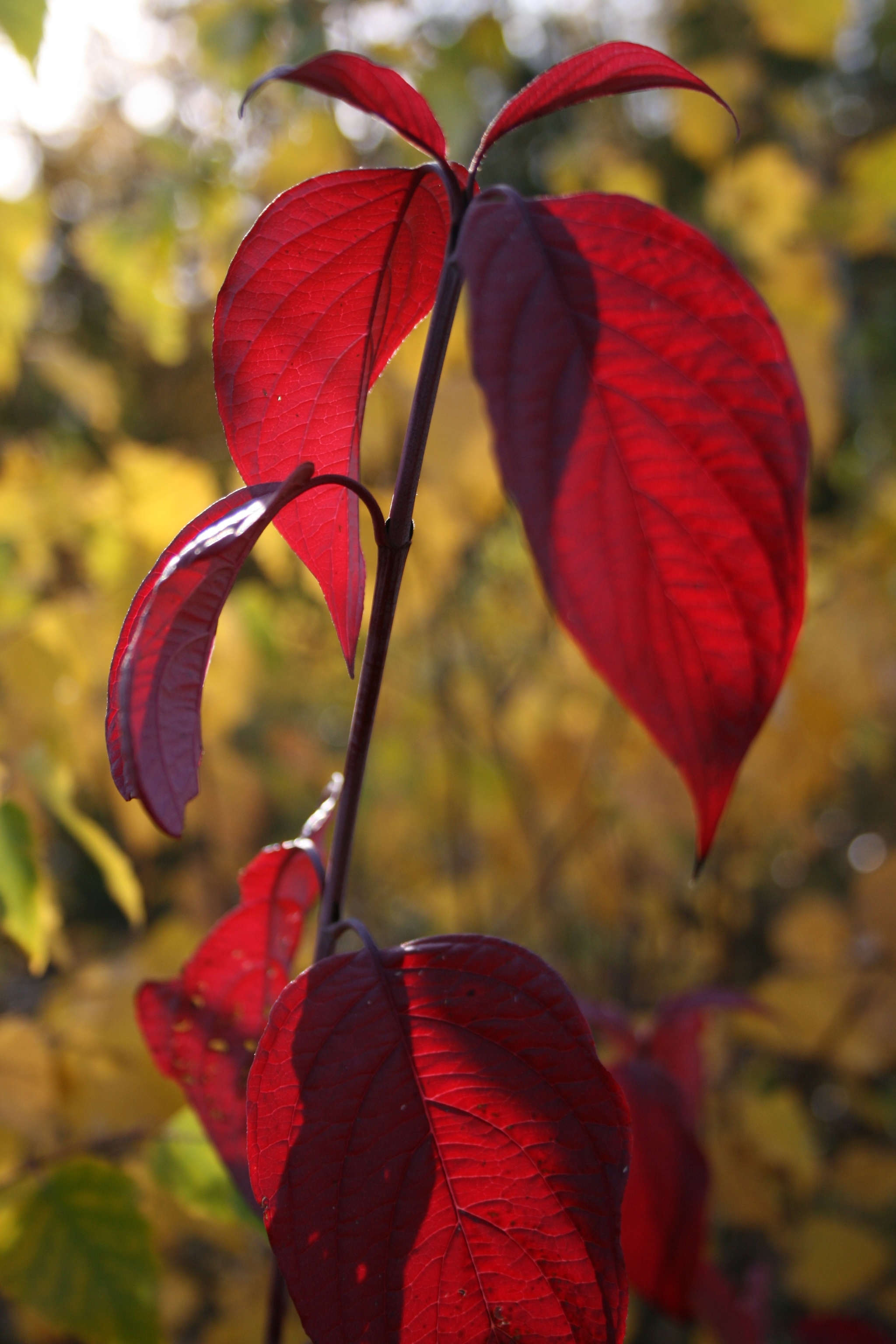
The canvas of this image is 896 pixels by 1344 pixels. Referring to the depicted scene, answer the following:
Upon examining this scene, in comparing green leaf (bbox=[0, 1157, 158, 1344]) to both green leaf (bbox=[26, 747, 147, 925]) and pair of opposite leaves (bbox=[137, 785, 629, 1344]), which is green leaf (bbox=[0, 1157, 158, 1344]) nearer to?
green leaf (bbox=[26, 747, 147, 925])

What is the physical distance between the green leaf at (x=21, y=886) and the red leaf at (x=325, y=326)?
0.33 meters

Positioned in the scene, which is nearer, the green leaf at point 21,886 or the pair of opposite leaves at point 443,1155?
the pair of opposite leaves at point 443,1155

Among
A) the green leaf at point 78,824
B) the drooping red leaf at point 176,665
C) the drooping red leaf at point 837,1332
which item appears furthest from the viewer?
the drooping red leaf at point 837,1332

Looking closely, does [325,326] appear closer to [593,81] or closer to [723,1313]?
[593,81]

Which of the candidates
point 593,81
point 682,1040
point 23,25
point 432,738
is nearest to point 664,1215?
point 682,1040

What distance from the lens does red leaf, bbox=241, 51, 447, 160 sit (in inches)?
9.4

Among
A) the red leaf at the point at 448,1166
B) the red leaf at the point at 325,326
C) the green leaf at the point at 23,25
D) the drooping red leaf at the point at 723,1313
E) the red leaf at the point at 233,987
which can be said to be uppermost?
the green leaf at the point at 23,25

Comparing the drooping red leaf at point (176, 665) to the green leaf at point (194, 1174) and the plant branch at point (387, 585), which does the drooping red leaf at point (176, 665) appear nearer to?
the plant branch at point (387, 585)

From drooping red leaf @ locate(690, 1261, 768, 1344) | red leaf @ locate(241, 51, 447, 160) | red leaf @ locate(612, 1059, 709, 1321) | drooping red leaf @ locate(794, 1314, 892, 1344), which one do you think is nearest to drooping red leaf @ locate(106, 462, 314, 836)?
red leaf @ locate(241, 51, 447, 160)

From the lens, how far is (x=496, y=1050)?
29 centimetres

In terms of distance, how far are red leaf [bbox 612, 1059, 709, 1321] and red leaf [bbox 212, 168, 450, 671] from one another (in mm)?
304

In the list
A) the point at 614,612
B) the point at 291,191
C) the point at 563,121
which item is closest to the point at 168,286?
the point at 563,121

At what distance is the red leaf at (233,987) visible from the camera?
0.40 m

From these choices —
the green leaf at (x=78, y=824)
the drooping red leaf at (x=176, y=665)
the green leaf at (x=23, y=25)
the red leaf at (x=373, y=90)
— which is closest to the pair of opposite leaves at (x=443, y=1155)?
the drooping red leaf at (x=176, y=665)
